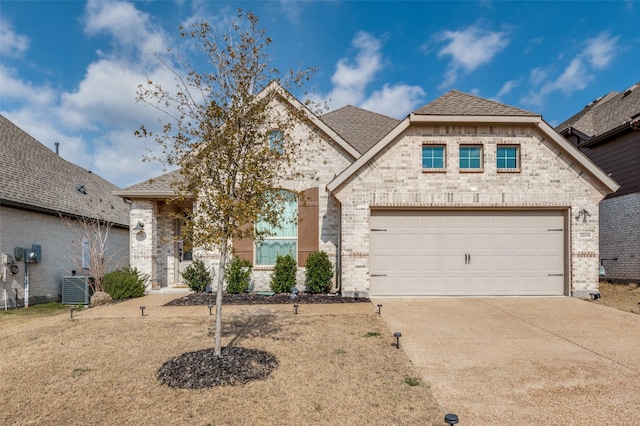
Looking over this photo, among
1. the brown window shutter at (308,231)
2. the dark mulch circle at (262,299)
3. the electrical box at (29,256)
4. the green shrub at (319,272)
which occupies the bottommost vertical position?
the dark mulch circle at (262,299)

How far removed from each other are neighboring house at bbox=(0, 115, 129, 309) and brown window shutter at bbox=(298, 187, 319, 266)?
20.4 feet

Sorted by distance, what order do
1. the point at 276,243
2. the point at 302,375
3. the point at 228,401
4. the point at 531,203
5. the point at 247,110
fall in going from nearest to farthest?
the point at 228,401 < the point at 302,375 < the point at 247,110 < the point at 531,203 < the point at 276,243

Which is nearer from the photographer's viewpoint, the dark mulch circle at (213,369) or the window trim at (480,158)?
the dark mulch circle at (213,369)

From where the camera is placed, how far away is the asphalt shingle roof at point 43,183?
1166 centimetres

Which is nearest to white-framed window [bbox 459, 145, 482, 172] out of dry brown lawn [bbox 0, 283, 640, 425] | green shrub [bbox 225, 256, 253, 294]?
dry brown lawn [bbox 0, 283, 640, 425]

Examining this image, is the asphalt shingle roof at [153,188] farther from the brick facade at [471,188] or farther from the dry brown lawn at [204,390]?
the brick facade at [471,188]

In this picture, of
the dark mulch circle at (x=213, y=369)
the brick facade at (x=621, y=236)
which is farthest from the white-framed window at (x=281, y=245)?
the brick facade at (x=621, y=236)

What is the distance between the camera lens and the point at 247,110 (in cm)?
529

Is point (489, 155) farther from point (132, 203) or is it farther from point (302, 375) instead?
point (132, 203)

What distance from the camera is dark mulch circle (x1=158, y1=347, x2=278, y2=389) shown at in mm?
4736

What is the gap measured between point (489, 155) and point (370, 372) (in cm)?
804

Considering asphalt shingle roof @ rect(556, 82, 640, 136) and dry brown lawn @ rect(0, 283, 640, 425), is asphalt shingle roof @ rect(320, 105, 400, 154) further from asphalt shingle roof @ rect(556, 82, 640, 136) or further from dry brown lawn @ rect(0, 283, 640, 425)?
asphalt shingle roof @ rect(556, 82, 640, 136)

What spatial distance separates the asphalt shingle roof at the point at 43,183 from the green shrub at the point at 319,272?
342 inches

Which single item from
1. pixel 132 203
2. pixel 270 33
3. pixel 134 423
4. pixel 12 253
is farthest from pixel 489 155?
pixel 12 253
